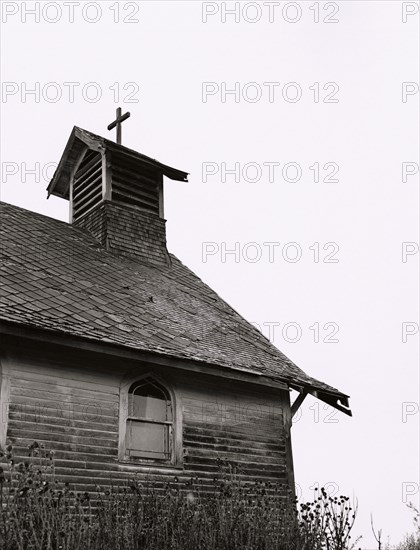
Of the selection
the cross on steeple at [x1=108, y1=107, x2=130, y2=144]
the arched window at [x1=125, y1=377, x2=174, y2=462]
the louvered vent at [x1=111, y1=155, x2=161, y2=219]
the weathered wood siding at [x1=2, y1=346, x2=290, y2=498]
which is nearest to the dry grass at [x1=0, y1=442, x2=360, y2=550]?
the weathered wood siding at [x1=2, y1=346, x2=290, y2=498]

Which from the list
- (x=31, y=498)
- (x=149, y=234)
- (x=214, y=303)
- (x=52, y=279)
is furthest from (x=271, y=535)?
(x=149, y=234)

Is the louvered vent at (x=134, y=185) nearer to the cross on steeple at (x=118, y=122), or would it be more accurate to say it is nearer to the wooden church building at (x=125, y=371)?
the cross on steeple at (x=118, y=122)

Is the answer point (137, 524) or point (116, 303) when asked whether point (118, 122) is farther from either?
point (137, 524)

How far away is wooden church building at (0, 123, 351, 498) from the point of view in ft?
33.9

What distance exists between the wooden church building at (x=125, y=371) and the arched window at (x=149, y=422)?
18mm

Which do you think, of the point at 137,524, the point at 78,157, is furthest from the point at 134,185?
the point at 137,524

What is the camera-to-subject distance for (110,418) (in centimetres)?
1098

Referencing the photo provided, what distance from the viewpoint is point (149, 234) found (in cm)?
1734

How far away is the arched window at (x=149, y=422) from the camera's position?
11.3 m

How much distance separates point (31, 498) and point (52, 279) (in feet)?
16.8

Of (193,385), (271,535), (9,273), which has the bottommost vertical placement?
(271,535)

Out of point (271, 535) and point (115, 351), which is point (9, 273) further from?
point (271, 535)

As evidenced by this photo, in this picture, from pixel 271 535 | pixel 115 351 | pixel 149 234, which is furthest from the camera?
pixel 149 234

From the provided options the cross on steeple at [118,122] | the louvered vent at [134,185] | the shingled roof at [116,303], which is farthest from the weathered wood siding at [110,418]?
the cross on steeple at [118,122]
